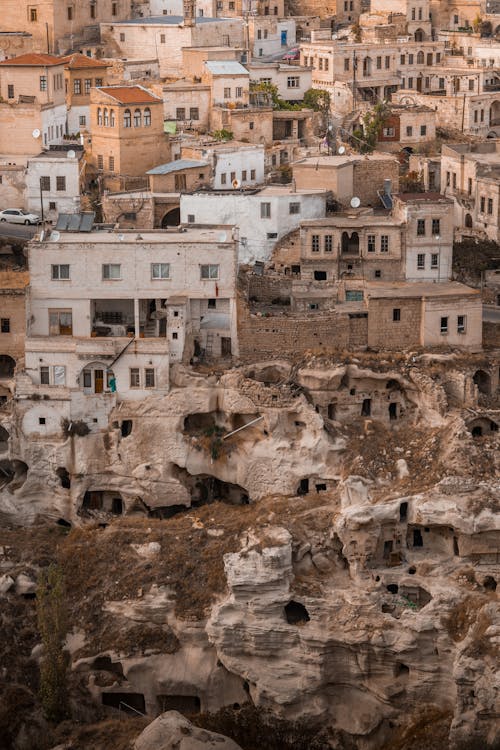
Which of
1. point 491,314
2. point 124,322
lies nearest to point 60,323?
point 124,322

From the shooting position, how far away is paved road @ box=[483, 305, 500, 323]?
7494 centimetres

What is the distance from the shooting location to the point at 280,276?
76125 mm

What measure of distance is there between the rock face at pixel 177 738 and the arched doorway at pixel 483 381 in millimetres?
15390

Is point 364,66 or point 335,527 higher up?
point 364,66

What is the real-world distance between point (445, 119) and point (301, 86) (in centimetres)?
615

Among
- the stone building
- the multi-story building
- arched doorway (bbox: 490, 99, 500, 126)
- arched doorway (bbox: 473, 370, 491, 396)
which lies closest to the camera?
arched doorway (bbox: 473, 370, 491, 396)

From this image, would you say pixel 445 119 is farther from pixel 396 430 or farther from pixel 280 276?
pixel 396 430

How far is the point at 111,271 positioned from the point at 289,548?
11.5 meters

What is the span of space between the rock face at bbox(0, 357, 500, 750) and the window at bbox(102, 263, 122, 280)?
3.80 m

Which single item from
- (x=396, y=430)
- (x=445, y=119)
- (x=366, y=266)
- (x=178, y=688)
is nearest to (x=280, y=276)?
(x=366, y=266)

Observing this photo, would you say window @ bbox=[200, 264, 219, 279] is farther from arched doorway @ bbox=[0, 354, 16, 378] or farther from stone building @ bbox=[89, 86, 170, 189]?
stone building @ bbox=[89, 86, 170, 189]

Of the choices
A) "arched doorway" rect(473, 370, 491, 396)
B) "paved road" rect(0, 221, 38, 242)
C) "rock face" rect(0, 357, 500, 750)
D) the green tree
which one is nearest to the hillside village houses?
"paved road" rect(0, 221, 38, 242)

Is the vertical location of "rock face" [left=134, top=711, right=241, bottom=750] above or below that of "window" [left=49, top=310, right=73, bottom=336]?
below

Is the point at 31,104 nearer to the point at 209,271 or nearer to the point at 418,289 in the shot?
the point at 209,271
